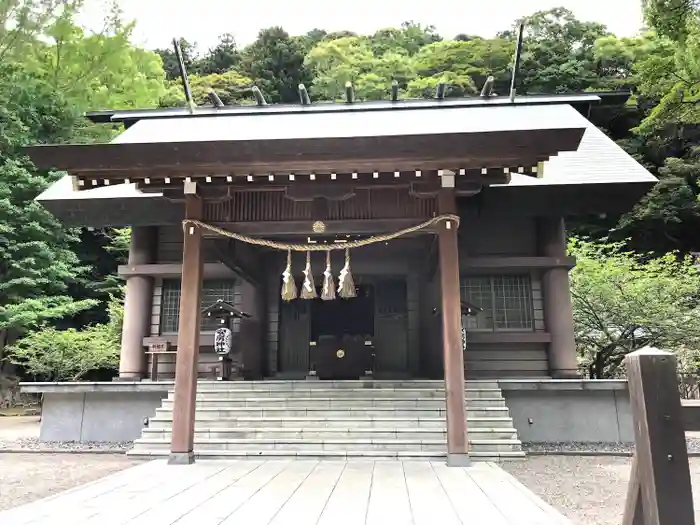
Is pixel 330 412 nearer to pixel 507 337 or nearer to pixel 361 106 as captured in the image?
pixel 507 337

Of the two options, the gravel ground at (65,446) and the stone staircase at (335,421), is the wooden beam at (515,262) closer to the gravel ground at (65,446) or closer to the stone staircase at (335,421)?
the stone staircase at (335,421)

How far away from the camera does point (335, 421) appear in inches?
275

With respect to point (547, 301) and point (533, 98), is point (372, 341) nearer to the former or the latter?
point (547, 301)

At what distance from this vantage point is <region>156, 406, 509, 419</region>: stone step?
707 cm

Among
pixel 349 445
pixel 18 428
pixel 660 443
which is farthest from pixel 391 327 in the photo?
pixel 660 443

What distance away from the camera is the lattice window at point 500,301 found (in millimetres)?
9398

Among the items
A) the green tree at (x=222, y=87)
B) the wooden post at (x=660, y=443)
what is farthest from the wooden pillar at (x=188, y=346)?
the green tree at (x=222, y=87)

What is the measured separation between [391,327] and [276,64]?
25005mm

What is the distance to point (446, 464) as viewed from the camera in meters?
5.65

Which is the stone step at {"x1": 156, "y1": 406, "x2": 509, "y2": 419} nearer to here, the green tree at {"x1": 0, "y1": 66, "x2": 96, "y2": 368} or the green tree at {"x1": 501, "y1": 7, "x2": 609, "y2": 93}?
the green tree at {"x1": 0, "y1": 66, "x2": 96, "y2": 368}

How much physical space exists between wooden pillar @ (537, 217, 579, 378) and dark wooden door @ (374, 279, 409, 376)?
2883 millimetres

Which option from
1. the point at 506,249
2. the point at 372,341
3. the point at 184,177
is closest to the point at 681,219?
the point at 506,249

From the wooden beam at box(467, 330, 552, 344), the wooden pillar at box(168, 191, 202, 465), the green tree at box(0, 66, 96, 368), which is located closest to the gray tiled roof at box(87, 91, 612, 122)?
the wooden beam at box(467, 330, 552, 344)

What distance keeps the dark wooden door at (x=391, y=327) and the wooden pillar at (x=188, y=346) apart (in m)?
5.24
